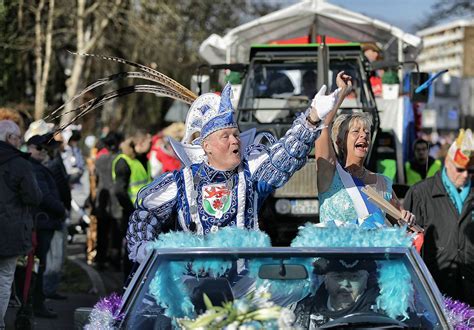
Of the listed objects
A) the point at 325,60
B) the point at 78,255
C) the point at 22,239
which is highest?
the point at 325,60

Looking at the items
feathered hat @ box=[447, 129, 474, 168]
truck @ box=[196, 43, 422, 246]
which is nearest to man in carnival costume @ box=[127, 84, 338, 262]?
feathered hat @ box=[447, 129, 474, 168]

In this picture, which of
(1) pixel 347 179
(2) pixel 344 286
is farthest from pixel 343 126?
(2) pixel 344 286

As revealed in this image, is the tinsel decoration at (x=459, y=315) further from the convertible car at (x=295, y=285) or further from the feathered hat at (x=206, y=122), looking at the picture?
the feathered hat at (x=206, y=122)

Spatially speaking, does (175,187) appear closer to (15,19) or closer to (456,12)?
(15,19)

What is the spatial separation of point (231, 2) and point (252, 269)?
37240 millimetres

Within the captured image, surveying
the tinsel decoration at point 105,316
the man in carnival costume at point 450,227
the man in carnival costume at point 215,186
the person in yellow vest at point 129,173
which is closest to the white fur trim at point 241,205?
the man in carnival costume at point 215,186

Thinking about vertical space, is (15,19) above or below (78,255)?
above

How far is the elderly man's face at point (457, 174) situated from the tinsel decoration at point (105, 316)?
3603 mm

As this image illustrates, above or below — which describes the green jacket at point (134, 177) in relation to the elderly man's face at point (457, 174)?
below

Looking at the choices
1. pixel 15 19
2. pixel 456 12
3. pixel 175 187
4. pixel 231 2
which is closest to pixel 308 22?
pixel 15 19

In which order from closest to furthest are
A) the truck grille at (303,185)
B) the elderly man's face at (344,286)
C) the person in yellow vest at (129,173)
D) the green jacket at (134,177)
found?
the elderly man's face at (344,286), the truck grille at (303,185), the person in yellow vest at (129,173), the green jacket at (134,177)

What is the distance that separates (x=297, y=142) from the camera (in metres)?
6.18

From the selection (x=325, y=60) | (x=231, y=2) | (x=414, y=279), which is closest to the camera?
(x=414, y=279)

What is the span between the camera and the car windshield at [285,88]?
12.8 meters
